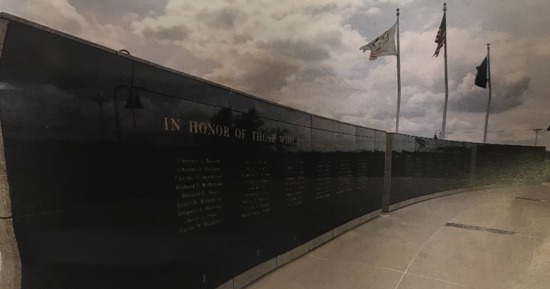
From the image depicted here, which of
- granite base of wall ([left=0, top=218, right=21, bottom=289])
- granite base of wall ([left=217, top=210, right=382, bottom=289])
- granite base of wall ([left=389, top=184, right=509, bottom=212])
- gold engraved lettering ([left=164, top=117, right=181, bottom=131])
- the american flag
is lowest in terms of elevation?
granite base of wall ([left=217, top=210, right=382, bottom=289])

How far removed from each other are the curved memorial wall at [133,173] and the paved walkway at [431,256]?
49 centimetres

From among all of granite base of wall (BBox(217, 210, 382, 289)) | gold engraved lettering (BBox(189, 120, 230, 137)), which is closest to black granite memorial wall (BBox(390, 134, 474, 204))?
granite base of wall (BBox(217, 210, 382, 289))

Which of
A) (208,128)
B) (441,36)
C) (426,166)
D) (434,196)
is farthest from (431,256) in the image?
(441,36)

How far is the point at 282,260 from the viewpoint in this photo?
381 cm

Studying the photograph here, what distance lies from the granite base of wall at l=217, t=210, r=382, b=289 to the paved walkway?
0.08 meters

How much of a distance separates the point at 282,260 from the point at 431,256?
6.68 feet

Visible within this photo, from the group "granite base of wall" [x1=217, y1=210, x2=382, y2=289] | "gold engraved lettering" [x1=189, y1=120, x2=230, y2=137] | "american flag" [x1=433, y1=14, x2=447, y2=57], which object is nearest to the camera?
"gold engraved lettering" [x1=189, y1=120, x2=230, y2=137]

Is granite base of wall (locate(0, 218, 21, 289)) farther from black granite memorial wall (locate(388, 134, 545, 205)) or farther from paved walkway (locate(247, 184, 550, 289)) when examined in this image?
black granite memorial wall (locate(388, 134, 545, 205))

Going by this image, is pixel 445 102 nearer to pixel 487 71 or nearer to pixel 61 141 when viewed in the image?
pixel 487 71

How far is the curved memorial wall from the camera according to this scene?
1506mm

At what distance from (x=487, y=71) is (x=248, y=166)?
36.2 ft

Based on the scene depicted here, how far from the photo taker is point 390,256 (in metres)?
4.07

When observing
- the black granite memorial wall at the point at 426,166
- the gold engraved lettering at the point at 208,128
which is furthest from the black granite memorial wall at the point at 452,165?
the gold engraved lettering at the point at 208,128

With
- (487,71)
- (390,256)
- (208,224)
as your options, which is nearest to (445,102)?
(487,71)
